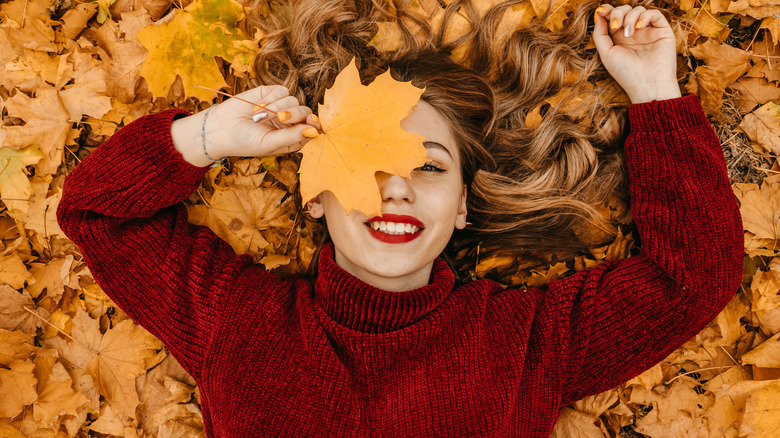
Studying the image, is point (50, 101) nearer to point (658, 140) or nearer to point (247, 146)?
point (247, 146)

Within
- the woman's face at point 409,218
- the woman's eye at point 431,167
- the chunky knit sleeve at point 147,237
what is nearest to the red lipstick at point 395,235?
the woman's face at point 409,218

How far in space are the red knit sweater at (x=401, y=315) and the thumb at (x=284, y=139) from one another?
0.34 meters

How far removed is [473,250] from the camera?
8.12 feet

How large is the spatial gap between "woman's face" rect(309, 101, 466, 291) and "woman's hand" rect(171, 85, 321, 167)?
0.29m

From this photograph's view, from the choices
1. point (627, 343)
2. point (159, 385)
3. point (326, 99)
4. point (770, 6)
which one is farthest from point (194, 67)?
point (770, 6)

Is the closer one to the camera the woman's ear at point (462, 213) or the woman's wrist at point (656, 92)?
the woman's wrist at point (656, 92)

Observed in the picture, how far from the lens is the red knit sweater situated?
1.96 meters

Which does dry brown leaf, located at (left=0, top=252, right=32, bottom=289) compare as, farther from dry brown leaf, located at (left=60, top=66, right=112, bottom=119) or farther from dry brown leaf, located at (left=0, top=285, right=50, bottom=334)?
dry brown leaf, located at (left=60, top=66, right=112, bottom=119)

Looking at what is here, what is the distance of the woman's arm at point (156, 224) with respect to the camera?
194 centimetres

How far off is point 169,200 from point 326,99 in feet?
2.43

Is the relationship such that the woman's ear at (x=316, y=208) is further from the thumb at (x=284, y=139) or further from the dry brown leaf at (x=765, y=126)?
the dry brown leaf at (x=765, y=126)

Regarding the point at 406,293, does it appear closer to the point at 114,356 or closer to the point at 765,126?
the point at 114,356

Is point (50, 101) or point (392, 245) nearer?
point (392, 245)

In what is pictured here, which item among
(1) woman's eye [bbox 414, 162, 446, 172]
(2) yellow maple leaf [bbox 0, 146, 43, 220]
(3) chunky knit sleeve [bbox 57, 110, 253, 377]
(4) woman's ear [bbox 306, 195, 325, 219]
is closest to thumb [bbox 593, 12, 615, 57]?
(1) woman's eye [bbox 414, 162, 446, 172]
